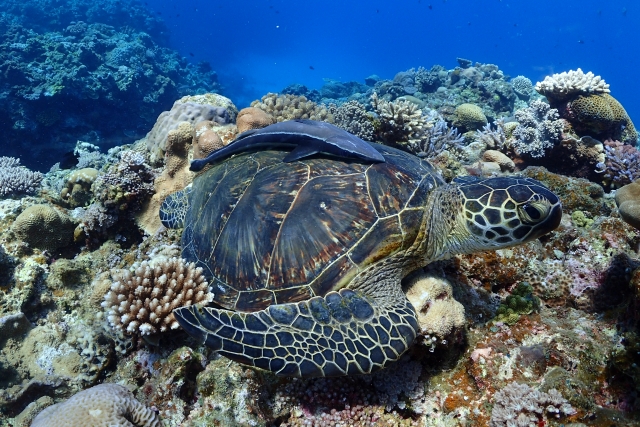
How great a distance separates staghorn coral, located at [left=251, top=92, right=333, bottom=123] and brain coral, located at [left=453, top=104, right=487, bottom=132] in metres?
4.08

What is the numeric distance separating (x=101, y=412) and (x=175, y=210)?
2.21m

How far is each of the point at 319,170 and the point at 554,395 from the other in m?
2.16

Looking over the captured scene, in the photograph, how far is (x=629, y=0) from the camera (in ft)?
350

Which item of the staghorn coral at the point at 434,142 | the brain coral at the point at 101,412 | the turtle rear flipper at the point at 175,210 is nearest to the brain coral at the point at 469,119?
the staghorn coral at the point at 434,142

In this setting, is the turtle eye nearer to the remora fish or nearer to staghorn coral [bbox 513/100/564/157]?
the remora fish

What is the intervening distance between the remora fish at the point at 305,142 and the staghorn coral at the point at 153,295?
1302 mm

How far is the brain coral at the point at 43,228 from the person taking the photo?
3834 mm

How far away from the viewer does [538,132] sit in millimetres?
5645

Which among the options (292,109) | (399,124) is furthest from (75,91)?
(399,124)

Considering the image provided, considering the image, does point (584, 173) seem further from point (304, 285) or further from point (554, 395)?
point (304, 285)

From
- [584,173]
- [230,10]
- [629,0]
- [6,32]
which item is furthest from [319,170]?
[629,0]

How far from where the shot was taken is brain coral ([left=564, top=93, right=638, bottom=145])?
18.5 feet

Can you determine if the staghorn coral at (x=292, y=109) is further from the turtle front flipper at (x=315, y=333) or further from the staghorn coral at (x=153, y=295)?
the turtle front flipper at (x=315, y=333)

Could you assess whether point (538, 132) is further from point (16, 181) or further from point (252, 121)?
point (16, 181)
